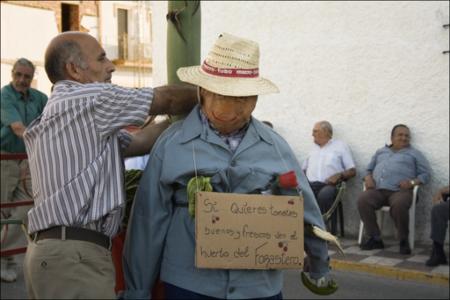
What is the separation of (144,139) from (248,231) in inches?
30.3

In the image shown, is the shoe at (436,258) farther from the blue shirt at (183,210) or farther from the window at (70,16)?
the window at (70,16)

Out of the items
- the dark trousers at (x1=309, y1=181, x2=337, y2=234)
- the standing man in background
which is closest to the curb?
the dark trousers at (x1=309, y1=181, x2=337, y2=234)

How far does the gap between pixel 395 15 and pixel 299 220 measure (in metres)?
6.83

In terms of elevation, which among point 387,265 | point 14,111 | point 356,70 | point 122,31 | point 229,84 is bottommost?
point 387,265

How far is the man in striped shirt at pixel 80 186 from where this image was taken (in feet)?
8.41

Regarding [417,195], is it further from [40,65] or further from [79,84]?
[40,65]

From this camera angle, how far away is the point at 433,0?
836 centimetres

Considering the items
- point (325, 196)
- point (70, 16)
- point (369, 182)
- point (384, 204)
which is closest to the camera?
point (384, 204)

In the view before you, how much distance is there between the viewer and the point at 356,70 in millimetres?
9164

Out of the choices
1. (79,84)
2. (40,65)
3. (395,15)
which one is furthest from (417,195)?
(40,65)

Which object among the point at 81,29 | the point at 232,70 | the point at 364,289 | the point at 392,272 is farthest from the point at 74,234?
the point at 81,29

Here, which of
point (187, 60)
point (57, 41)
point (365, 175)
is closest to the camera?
point (57, 41)

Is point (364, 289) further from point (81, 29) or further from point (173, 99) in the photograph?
point (81, 29)

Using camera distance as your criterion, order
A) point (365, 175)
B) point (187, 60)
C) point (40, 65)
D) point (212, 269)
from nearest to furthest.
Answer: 1. point (212, 269)
2. point (187, 60)
3. point (365, 175)
4. point (40, 65)
